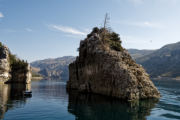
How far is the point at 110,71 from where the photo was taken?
64.1m

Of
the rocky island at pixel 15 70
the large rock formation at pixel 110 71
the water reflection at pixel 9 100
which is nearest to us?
the water reflection at pixel 9 100

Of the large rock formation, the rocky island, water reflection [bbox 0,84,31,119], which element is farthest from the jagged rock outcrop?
the large rock formation

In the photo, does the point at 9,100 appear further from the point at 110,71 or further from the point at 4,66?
the point at 4,66

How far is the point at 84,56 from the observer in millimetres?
89625

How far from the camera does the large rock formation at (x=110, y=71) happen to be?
57.8 m

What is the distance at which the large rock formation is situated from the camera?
57781mm

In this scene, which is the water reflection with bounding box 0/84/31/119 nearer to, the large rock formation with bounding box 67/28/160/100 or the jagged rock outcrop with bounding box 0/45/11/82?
the large rock formation with bounding box 67/28/160/100

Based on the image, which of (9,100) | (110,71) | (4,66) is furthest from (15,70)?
(110,71)

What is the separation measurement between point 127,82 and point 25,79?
117382 millimetres

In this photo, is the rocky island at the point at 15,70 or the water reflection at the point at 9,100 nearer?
the water reflection at the point at 9,100

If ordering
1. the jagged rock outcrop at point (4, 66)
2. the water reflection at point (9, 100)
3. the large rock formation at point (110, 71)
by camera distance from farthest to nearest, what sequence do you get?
the jagged rock outcrop at point (4, 66)
the large rock formation at point (110, 71)
the water reflection at point (9, 100)

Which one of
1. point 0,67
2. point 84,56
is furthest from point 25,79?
point 84,56

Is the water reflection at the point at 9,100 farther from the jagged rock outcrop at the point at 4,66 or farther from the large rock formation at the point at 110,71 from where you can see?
the jagged rock outcrop at the point at 4,66

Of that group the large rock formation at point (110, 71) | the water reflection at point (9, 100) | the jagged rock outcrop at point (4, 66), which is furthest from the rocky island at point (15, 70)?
the large rock formation at point (110, 71)
